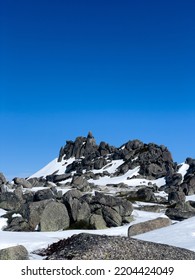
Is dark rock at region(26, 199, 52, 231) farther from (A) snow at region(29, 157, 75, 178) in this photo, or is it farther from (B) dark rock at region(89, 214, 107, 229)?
(A) snow at region(29, 157, 75, 178)

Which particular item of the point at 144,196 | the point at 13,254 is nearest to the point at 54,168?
the point at 144,196

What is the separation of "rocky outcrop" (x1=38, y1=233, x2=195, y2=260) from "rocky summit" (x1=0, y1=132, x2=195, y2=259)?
791mm

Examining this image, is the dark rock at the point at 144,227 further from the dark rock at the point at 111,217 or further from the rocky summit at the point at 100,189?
the dark rock at the point at 111,217

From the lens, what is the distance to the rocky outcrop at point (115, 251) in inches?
776

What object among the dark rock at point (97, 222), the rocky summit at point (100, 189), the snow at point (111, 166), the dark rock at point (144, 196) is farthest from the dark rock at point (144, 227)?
the snow at point (111, 166)

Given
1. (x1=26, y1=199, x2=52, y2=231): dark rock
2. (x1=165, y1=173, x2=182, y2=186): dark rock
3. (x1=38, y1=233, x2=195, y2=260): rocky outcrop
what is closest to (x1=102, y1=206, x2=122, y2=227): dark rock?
(x1=26, y1=199, x2=52, y2=231): dark rock

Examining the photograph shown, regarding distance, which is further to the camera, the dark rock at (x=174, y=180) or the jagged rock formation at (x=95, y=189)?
the dark rock at (x=174, y=180)

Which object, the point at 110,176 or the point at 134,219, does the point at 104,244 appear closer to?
the point at 134,219

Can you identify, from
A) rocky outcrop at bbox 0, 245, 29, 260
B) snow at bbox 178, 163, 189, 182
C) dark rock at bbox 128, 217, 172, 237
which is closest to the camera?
rocky outcrop at bbox 0, 245, 29, 260

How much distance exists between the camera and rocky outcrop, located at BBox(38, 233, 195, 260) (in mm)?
19703

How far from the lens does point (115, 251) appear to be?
20219 mm

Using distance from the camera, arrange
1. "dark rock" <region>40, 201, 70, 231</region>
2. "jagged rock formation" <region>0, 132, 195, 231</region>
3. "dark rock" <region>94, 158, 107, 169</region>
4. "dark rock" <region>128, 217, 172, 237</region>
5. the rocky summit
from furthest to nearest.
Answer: "dark rock" <region>94, 158, 107, 169</region> < "jagged rock formation" <region>0, 132, 195, 231</region> < the rocky summit < "dark rock" <region>40, 201, 70, 231</region> < "dark rock" <region>128, 217, 172, 237</region>

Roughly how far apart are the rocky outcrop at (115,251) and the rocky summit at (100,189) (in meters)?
0.79
